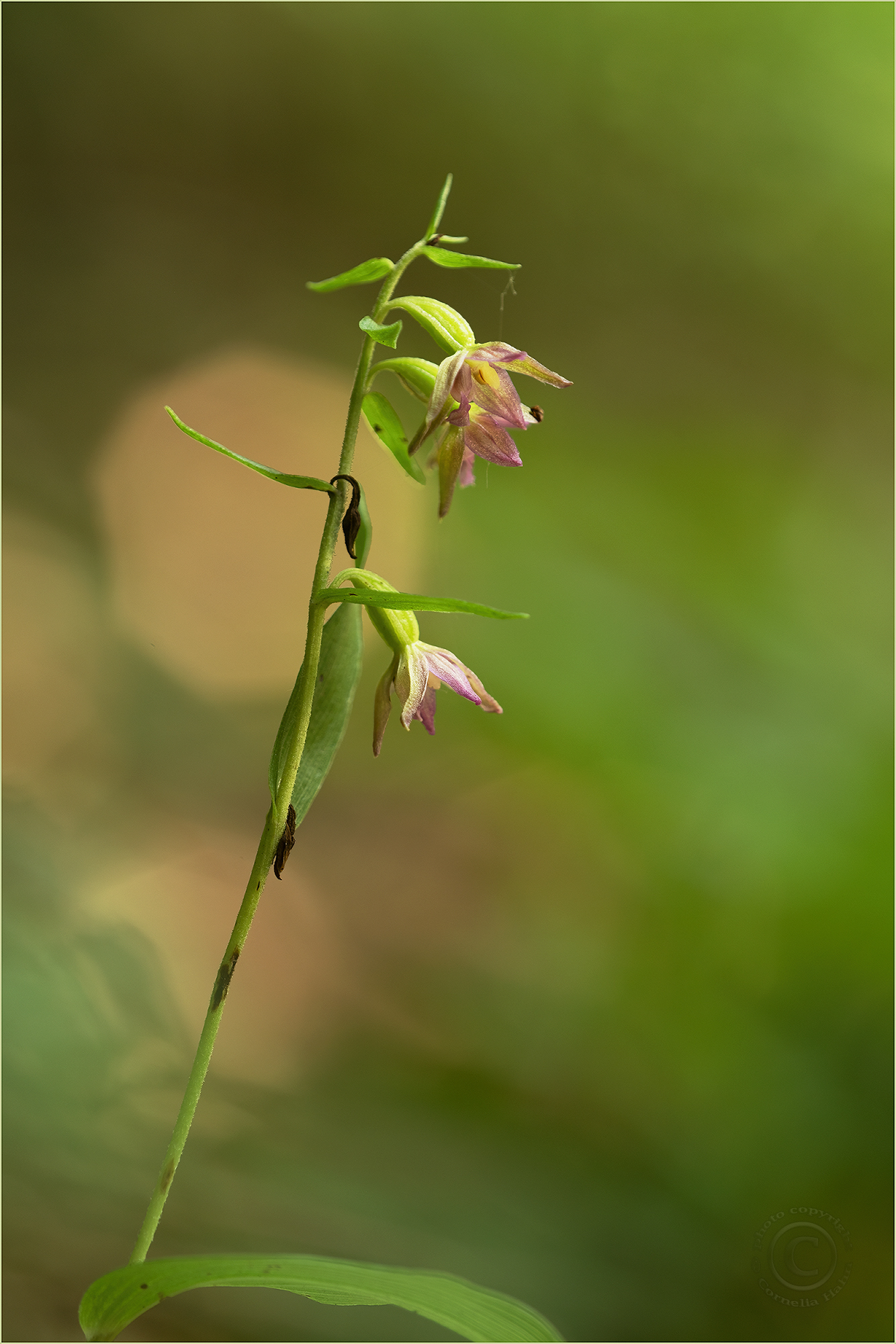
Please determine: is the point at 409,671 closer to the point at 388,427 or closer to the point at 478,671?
the point at 388,427

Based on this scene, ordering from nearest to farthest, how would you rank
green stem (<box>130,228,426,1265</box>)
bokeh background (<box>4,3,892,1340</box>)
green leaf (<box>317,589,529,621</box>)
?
1. green leaf (<box>317,589,529,621</box>)
2. green stem (<box>130,228,426,1265</box>)
3. bokeh background (<box>4,3,892,1340</box>)

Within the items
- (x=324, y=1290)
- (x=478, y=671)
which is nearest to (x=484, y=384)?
(x=324, y=1290)

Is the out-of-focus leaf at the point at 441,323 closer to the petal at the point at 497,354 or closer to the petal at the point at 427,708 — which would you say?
the petal at the point at 497,354

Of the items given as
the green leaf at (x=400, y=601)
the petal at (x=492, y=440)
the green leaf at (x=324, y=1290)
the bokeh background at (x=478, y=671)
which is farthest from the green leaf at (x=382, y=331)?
the bokeh background at (x=478, y=671)

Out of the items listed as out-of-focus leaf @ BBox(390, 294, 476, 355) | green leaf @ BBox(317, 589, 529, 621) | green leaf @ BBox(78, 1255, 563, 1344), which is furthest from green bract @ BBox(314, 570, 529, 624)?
green leaf @ BBox(78, 1255, 563, 1344)

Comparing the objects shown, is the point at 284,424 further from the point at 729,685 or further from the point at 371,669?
the point at 729,685

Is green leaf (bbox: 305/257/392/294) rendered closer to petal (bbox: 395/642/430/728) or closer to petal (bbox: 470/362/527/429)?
petal (bbox: 470/362/527/429)

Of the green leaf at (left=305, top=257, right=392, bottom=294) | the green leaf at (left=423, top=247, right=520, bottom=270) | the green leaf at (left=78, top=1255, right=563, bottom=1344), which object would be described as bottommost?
the green leaf at (left=78, top=1255, right=563, bottom=1344)
